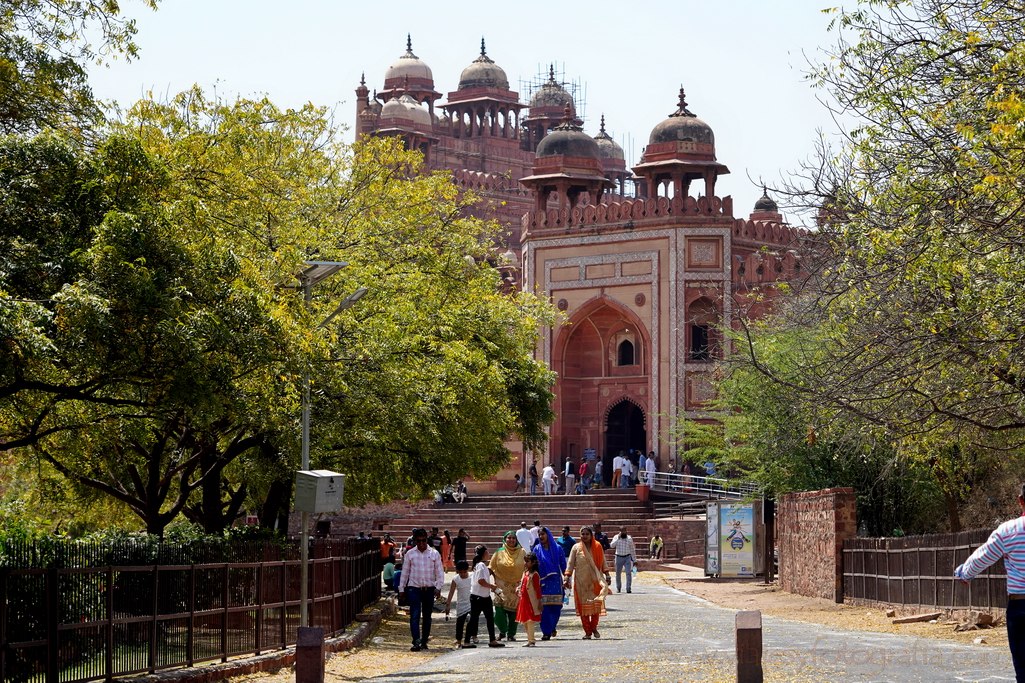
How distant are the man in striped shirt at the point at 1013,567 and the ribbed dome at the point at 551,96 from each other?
6981 cm

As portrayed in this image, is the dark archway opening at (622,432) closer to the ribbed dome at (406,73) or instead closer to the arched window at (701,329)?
the arched window at (701,329)

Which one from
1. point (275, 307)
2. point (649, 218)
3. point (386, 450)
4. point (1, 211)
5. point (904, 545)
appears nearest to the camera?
point (1, 211)

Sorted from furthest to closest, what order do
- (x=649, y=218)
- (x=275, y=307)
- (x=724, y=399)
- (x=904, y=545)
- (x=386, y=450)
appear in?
1. (x=649, y=218)
2. (x=724, y=399)
3. (x=386, y=450)
4. (x=904, y=545)
5. (x=275, y=307)

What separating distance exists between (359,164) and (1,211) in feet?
37.2

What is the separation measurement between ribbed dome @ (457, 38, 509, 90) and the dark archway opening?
2524cm

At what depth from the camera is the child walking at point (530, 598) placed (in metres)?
18.0

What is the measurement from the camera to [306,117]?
2314cm

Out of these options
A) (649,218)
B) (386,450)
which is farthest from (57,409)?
(649,218)

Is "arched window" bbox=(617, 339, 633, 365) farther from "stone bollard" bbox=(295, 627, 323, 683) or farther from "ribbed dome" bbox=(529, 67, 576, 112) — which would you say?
"stone bollard" bbox=(295, 627, 323, 683)

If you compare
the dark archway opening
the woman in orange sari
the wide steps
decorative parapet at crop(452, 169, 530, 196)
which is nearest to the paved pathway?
the woman in orange sari

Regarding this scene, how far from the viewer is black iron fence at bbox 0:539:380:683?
448 inches

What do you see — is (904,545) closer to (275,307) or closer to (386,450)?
(386,450)

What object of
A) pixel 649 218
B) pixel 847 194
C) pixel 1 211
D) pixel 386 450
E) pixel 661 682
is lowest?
pixel 661 682

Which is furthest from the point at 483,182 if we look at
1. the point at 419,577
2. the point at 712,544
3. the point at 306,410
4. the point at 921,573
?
the point at 419,577
